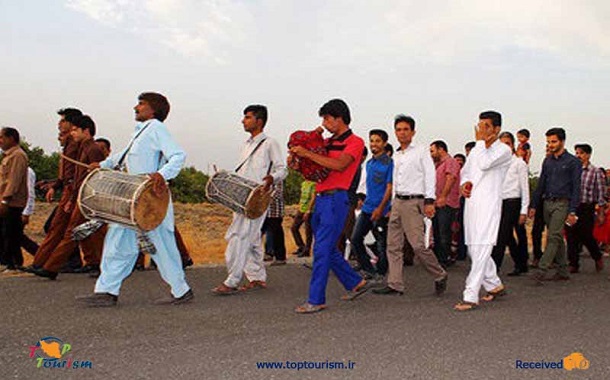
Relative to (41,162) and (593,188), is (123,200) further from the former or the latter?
(41,162)

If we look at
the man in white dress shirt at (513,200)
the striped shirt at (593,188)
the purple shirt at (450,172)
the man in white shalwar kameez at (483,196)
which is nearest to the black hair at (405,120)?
the man in white shalwar kameez at (483,196)

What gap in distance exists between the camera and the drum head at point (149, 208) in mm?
5996

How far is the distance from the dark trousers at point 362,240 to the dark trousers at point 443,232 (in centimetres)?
169

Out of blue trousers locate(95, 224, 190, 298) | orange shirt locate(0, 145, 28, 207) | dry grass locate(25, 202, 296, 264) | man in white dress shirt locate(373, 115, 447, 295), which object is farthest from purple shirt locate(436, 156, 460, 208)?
orange shirt locate(0, 145, 28, 207)

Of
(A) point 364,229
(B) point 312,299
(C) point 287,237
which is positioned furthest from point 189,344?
(C) point 287,237

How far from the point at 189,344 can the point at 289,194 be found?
24.2 meters

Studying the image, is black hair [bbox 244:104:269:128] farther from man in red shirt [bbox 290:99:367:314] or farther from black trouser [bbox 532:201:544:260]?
black trouser [bbox 532:201:544:260]

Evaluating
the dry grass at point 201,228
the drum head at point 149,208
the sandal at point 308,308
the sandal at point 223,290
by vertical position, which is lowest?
the dry grass at point 201,228

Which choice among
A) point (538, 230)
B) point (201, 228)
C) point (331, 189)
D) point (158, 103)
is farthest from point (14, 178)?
point (201, 228)

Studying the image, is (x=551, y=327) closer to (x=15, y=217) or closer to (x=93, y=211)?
(x=93, y=211)

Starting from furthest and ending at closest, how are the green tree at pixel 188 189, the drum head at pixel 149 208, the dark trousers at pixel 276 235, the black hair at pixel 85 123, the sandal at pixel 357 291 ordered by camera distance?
the green tree at pixel 188 189
the dark trousers at pixel 276 235
the black hair at pixel 85 123
the sandal at pixel 357 291
the drum head at pixel 149 208

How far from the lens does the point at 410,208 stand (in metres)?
7.47

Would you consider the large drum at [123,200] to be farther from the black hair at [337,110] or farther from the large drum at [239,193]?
the black hair at [337,110]

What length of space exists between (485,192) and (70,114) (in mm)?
5294
